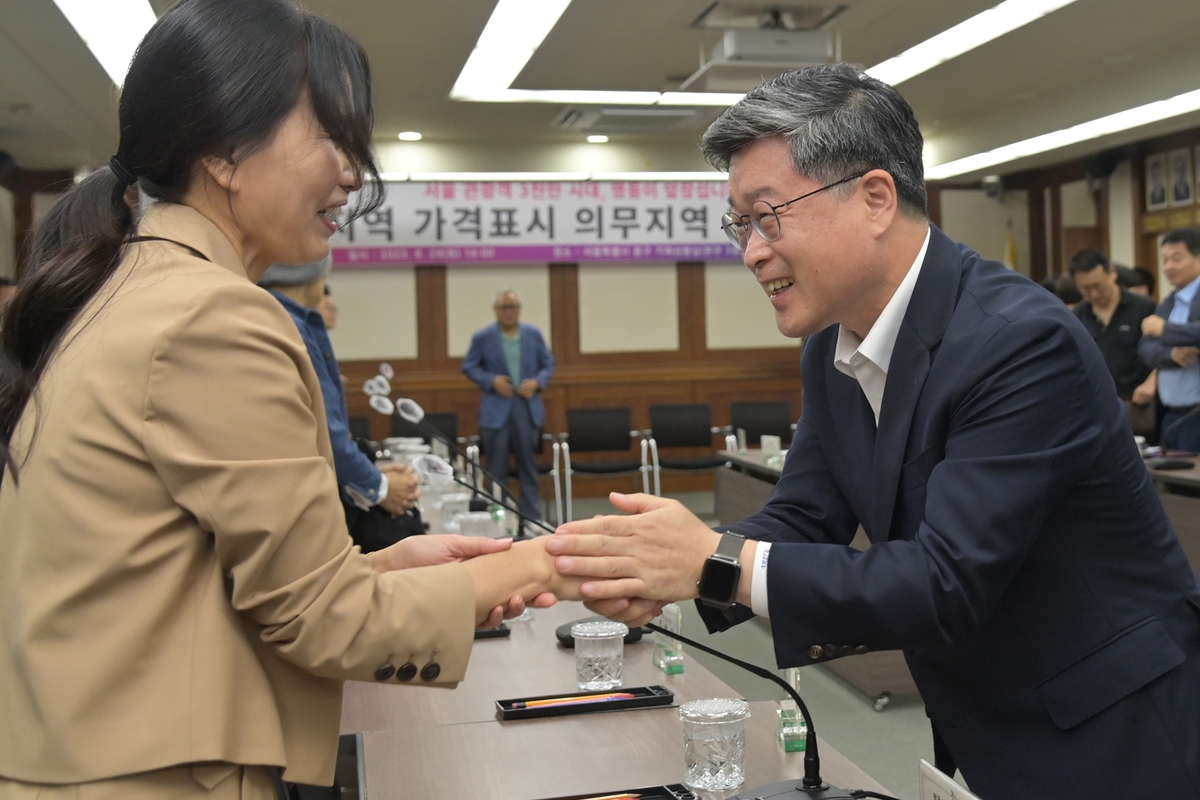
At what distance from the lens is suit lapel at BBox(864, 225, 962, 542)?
132 cm

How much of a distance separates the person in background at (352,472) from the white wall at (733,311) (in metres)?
6.44

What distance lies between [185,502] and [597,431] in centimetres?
691

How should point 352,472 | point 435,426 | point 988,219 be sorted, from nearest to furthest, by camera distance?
1. point 352,472
2. point 435,426
3. point 988,219

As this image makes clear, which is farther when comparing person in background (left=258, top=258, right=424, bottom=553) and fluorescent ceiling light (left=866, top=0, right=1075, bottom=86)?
fluorescent ceiling light (left=866, top=0, right=1075, bottom=86)

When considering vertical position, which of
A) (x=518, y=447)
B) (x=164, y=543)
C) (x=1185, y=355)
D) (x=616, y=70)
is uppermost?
(x=616, y=70)

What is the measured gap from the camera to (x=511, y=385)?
7629 mm

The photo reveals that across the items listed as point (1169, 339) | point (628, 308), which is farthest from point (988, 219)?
point (1169, 339)

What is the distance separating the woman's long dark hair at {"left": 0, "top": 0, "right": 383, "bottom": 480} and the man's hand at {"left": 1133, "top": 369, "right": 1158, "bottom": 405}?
5977mm

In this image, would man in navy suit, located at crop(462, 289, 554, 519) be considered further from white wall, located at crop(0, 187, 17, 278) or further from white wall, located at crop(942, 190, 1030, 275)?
white wall, located at crop(942, 190, 1030, 275)

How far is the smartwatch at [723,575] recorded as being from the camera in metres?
1.30

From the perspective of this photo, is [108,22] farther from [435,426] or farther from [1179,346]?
[1179,346]

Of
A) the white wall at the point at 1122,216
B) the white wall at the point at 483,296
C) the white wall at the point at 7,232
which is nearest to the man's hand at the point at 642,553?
the white wall at the point at 483,296

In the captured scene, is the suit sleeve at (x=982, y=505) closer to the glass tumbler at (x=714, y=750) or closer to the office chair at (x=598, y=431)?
the glass tumbler at (x=714, y=750)

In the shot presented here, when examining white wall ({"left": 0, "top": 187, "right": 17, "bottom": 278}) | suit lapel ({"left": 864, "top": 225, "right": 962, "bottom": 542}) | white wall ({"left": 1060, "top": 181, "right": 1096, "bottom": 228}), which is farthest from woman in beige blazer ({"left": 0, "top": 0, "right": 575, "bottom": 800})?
white wall ({"left": 1060, "top": 181, "right": 1096, "bottom": 228})
